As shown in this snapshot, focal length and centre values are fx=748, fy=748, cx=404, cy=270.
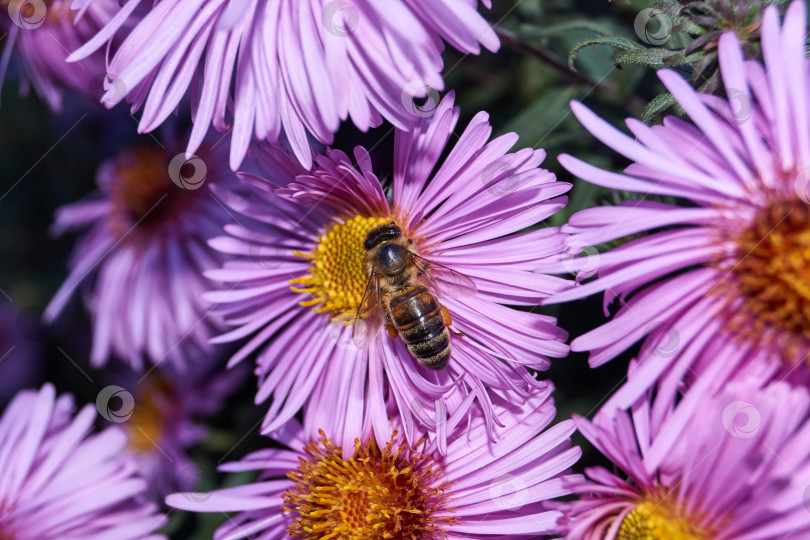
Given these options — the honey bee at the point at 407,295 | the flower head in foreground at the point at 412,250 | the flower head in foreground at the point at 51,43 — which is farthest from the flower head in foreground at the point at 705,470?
the flower head in foreground at the point at 51,43

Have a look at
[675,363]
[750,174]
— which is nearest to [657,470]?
[675,363]

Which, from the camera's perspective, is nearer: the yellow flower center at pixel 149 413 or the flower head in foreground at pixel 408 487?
the flower head in foreground at pixel 408 487

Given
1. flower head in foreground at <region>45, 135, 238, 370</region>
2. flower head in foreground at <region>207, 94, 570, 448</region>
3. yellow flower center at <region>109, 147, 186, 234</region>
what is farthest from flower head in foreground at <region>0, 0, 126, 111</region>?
flower head in foreground at <region>207, 94, 570, 448</region>

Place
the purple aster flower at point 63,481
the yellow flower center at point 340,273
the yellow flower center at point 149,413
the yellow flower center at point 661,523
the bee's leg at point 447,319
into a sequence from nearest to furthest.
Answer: the yellow flower center at point 661,523 → the bee's leg at point 447,319 → the yellow flower center at point 340,273 → the purple aster flower at point 63,481 → the yellow flower center at point 149,413

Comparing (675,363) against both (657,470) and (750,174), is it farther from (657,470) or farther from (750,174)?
(750,174)

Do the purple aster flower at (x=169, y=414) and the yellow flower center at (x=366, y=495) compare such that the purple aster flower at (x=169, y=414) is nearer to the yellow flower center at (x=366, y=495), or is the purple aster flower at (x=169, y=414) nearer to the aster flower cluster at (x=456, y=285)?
the aster flower cluster at (x=456, y=285)

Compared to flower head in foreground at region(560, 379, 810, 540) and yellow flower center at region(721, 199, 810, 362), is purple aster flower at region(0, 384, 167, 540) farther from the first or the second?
yellow flower center at region(721, 199, 810, 362)

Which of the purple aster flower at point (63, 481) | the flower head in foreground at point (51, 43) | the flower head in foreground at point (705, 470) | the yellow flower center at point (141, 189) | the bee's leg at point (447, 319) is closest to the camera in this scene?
the flower head in foreground at point (705, 470)
